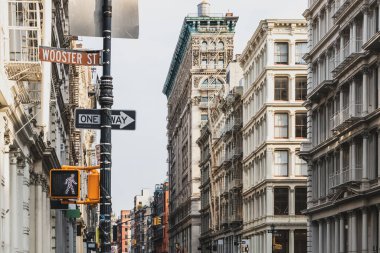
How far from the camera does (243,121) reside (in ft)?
339

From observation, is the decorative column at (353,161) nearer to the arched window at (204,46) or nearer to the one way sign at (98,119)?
the one way sign at (98,119)

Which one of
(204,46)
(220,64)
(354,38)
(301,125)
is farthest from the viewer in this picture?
(204,46)

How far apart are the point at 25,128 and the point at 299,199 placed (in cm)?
5534

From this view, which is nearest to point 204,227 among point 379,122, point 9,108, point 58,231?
point 58,231

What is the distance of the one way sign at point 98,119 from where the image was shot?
1903 cm

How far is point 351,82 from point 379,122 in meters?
5.82

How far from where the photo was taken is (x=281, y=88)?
89062 mm

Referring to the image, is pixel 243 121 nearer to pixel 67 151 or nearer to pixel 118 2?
pixel 67 151

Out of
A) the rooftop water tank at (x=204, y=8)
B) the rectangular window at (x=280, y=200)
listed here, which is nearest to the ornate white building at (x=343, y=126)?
the rectangular window at (x=280, y=200)

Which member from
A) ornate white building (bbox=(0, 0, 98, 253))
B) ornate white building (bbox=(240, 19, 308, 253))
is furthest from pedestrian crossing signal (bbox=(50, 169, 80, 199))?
Answer: ornate white building (bbox=(240, 19, 308, 253))

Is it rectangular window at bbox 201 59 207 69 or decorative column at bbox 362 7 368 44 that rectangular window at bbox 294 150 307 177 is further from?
rectangular window at bbox 201 59 207 69

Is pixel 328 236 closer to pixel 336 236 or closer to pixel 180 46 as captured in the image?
pixel 336 236

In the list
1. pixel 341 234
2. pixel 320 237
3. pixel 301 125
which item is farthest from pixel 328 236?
pixel 301 125

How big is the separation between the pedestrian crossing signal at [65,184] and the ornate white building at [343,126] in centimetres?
3411
